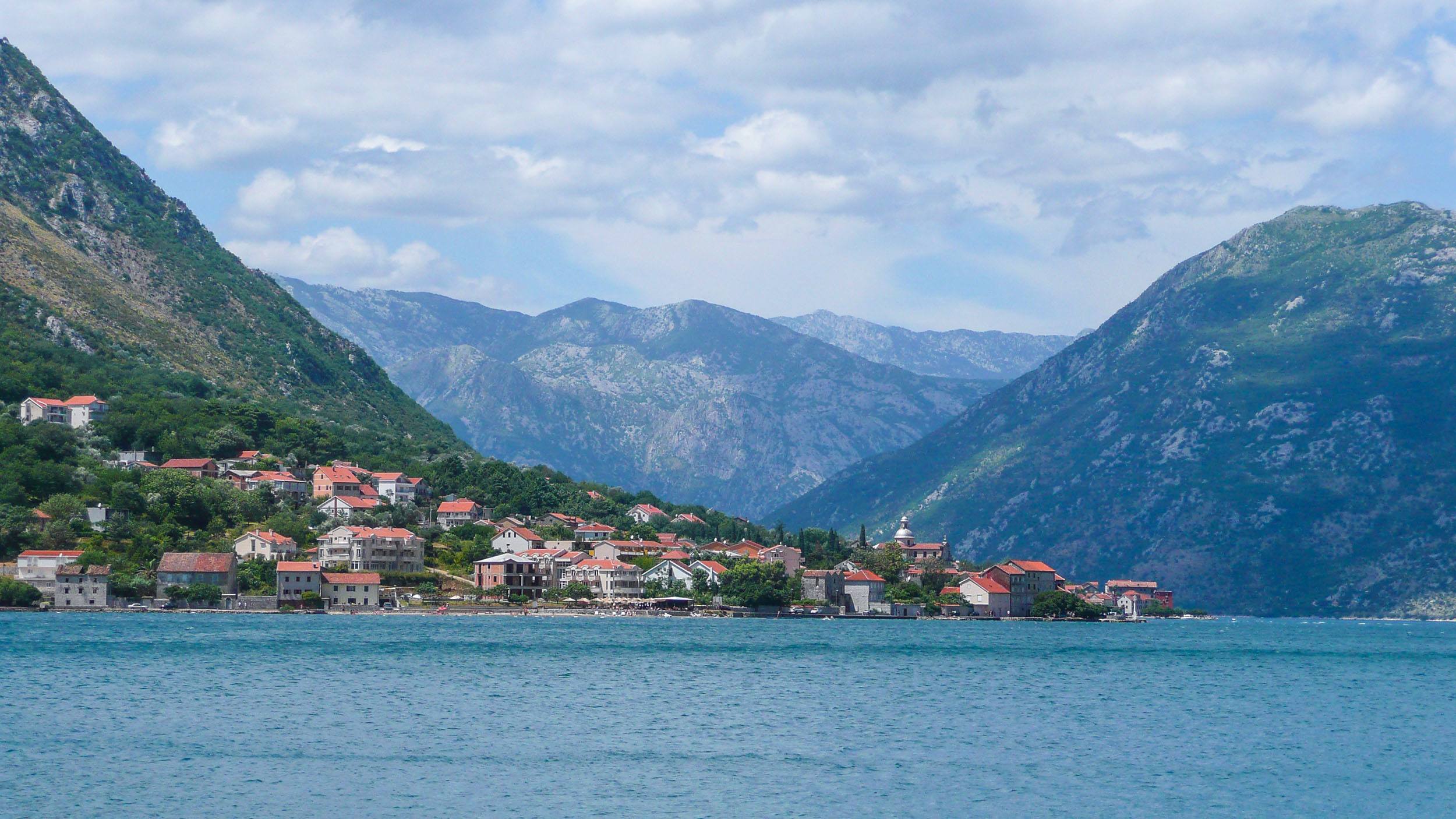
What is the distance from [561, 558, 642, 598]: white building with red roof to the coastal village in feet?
0.44

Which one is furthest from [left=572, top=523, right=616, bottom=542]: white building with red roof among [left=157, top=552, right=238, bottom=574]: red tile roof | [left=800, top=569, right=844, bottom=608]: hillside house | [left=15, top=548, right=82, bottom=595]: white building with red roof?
[left=15, top=548, right=82, bottom=595]: white building with red roof

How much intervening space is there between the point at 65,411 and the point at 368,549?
4211cm

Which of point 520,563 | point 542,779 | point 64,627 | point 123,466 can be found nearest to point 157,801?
point 542,779

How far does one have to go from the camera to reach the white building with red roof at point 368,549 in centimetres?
14550

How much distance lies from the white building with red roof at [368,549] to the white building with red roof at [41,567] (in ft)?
78.4

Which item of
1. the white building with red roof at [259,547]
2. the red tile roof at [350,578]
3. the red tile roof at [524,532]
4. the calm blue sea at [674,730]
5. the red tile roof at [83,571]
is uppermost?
the red tile roof at [524,532]

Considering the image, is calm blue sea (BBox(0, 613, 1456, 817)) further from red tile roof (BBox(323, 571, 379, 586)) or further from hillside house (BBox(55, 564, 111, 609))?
red tile roof (BBox(323, 571, 379, 586))

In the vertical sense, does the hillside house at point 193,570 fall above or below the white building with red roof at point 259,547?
below

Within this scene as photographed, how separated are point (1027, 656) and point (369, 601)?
59.1 meters

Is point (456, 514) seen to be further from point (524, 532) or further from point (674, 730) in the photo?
point (674, 730)

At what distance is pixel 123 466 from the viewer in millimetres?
157125

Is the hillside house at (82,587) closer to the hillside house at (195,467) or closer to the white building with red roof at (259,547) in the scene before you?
the white building with red roof at (259,547)

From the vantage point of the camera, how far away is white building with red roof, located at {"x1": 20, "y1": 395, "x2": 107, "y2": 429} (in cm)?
16225

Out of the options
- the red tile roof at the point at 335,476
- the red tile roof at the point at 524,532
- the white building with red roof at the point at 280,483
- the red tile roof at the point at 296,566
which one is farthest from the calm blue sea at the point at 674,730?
the red tile roof at the point at 335,476
